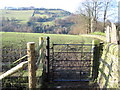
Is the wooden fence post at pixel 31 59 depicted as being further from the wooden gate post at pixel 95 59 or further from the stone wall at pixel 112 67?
the wooden gate post at pixel 95 59

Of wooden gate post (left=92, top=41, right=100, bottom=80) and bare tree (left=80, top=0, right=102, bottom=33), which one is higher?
bare tree (left=80, top=0, right=102, bottom=33)

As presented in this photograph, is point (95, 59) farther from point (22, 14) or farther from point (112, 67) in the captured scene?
point (22, 14)

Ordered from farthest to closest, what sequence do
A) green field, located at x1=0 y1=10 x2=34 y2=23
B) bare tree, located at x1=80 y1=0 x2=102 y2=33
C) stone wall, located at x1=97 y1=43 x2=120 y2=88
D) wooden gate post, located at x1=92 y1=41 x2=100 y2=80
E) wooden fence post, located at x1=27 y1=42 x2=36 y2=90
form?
bare tree, located at x1=80 y1=0 x2=102 y2=33 < green field, located at x1=0 y1=10 x2=34 y2=23 < wooden gate post, located at x1=92 y1=41 x2=100 y2=80 < stone wall, located at x1=97 y1=43 x2=120 y2=88 < wooden fence post, located at x1=27 y1=42 x2=36 y2=90

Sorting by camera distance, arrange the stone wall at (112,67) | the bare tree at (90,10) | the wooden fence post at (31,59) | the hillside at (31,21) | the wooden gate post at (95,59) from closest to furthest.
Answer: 1. the wooden fence post at (31,59)
2. the stone wall at (112,67)
3. the wooden gate post at (95,59)
4. the hillside at (31,21)
5. the bare tree at (90,10)

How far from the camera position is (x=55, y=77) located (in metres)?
4.64

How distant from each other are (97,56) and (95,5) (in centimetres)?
1797

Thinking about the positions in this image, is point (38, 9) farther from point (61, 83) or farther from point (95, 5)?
point (95, 5)

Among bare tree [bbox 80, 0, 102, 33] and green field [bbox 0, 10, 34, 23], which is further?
bare tree [bbox 80, 0, 102, 33]

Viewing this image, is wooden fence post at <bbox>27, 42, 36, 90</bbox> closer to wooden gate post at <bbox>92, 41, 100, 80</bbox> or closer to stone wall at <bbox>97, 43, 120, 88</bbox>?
stone wall at <bbox>97, 43, 120, 88</bbox>

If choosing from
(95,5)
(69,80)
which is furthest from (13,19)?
(95,5)

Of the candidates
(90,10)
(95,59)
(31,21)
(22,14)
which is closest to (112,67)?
(95,59)

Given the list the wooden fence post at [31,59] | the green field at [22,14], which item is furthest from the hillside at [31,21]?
the wooden fence post at [31,59]

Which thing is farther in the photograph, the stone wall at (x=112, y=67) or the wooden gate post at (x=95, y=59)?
the wooden gate post at (x=95, y=59)

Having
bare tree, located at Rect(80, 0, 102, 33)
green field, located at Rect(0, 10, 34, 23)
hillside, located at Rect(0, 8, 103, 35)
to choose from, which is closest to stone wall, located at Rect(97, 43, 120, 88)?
hillside, located at Rect(0, 8, 103, 35)
